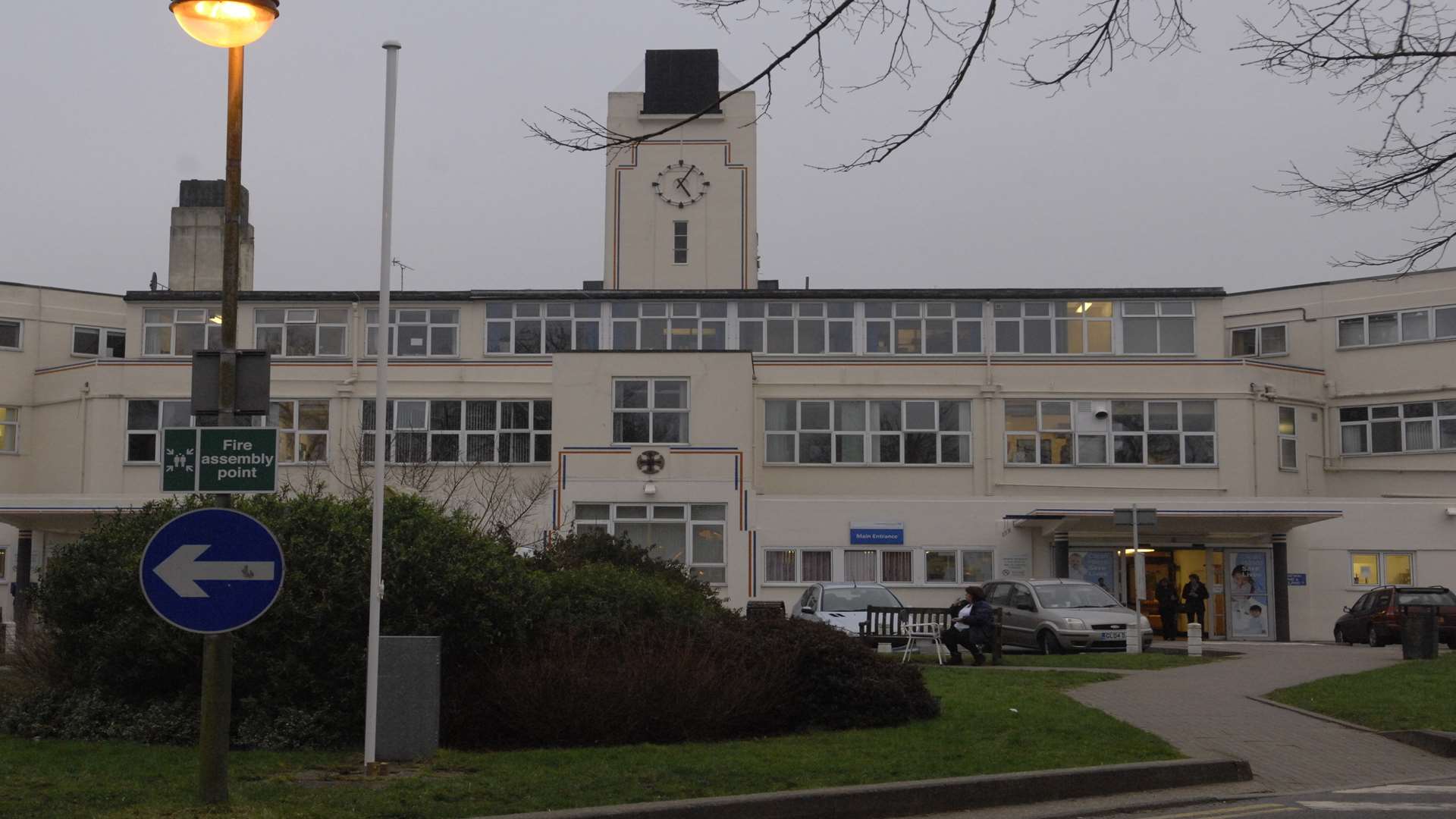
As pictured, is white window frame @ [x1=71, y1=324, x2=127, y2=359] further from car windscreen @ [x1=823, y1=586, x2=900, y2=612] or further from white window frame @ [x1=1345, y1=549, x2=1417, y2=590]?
white window frame @ [x1=1345, y1=549, x2=1417, y2=590]

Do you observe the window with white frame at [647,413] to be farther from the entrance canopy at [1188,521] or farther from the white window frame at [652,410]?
the entrance canopy at [1188,521]

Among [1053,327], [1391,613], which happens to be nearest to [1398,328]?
[1053,327]

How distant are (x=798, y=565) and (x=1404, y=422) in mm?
17309

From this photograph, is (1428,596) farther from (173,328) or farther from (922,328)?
(173,328)

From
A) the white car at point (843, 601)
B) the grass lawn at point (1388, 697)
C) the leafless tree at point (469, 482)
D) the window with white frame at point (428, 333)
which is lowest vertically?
the grass lawn at point (1388, 697)

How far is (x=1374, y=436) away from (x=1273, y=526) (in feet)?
20.8

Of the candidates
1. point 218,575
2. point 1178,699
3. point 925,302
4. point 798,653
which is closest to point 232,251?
point 218,575

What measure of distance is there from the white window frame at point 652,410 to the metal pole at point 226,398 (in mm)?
29072

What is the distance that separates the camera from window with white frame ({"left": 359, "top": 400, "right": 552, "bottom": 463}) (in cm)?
4262

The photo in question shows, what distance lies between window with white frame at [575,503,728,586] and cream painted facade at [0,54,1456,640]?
65 millimetres

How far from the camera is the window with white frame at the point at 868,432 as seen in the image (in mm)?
42406

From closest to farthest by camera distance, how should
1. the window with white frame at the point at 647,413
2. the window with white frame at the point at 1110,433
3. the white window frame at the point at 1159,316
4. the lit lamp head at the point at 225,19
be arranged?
the lit lamp head at the point at 225,19, the window with white frame at the point at 647,413, the window with white frame at the point at 1110,433, the white window frame at the point at 1159,316

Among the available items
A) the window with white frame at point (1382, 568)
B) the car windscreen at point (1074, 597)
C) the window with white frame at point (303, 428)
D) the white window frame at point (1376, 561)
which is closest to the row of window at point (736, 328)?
the window with white frame at point (303, 428)

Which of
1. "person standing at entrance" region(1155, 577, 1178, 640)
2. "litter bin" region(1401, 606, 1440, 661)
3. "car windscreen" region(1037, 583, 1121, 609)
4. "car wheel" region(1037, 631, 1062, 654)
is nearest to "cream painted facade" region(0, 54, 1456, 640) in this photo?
"person standing at entrance" region(1155, 577, 1178, 640)
